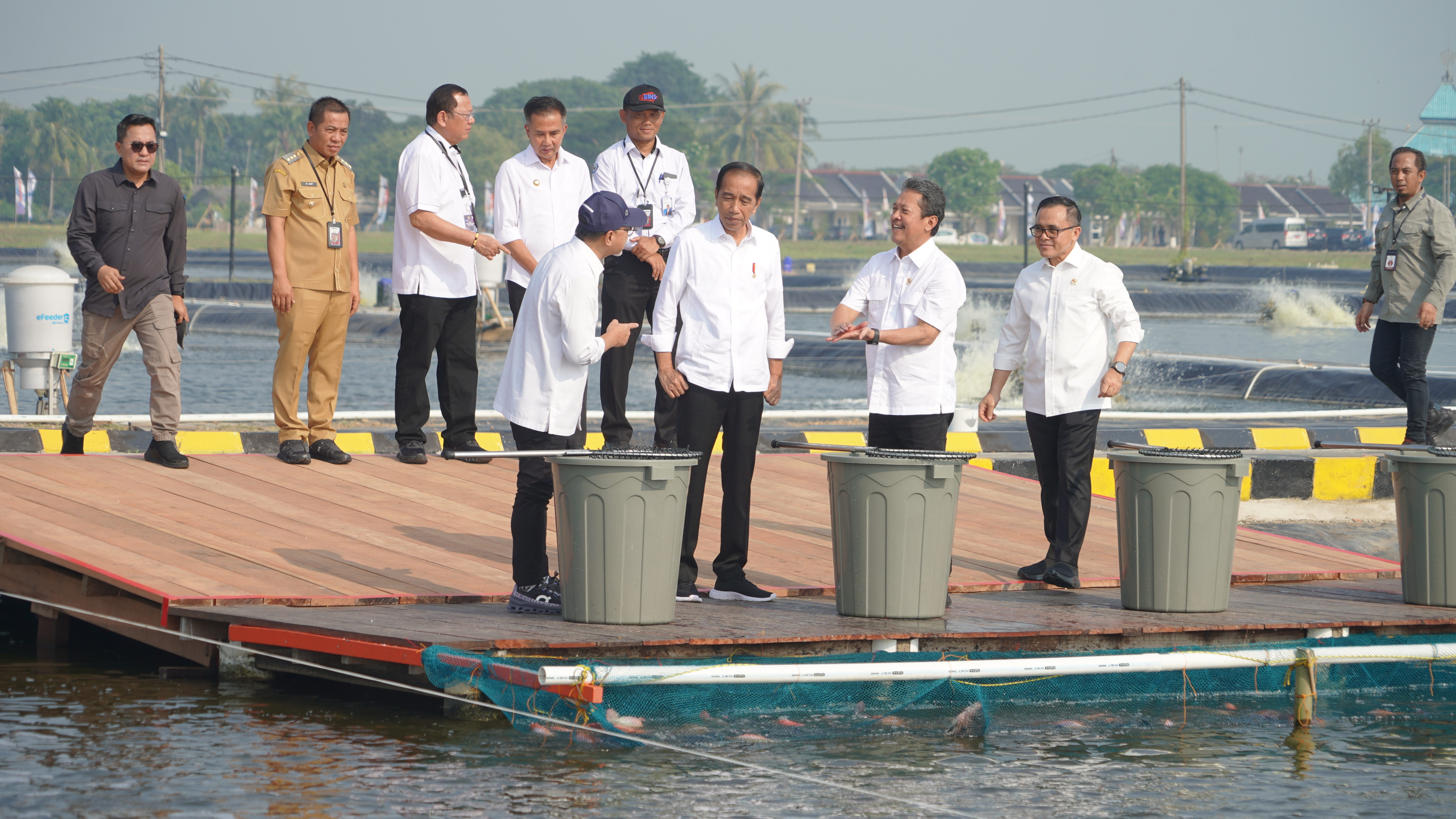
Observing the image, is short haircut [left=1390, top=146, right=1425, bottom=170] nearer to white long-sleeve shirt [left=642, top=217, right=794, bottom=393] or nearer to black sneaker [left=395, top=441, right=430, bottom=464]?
white long-sleeve shirt [left=642, top=217, right=794, bottom=393]

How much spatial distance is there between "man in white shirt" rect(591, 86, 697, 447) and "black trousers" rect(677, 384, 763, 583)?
5.75ft

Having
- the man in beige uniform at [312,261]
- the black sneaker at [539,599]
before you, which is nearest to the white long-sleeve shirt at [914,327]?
the black sneaker at [539,599]

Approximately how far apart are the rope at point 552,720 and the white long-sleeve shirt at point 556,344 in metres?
1.06

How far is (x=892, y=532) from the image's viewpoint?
6.09 metres

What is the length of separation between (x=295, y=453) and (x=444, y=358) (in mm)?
958

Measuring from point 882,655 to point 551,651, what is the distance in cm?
123

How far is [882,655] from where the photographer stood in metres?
5.86

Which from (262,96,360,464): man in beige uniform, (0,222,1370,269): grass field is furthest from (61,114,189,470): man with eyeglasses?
(0,222,1370,269): grass field

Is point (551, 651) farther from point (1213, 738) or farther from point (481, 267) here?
point (481, 267)

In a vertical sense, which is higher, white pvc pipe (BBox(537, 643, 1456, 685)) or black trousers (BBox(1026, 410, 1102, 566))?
black trousers (BBox(1026, 410, 1102, 566))

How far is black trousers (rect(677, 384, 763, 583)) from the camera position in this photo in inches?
253

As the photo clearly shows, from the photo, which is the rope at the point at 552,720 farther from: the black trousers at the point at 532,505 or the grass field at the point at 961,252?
the grass field at the point at 961,252

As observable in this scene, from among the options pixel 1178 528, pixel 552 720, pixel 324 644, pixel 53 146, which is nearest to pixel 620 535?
pixel 552 720

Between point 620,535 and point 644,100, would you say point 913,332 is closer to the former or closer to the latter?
point 620,535
